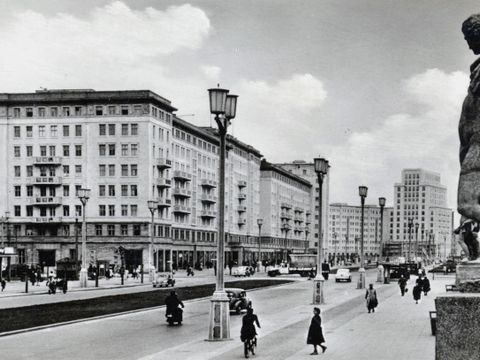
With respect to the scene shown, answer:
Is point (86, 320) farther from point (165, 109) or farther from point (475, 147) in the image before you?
point (165, 109)

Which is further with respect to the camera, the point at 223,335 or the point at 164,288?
the point at 164,288

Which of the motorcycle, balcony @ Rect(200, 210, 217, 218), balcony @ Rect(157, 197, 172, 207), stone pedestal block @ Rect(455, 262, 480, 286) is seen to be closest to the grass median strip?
the motorcycle

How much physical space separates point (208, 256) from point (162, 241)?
21220 mm

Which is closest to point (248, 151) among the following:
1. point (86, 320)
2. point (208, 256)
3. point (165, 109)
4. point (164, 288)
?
point (208, 256)

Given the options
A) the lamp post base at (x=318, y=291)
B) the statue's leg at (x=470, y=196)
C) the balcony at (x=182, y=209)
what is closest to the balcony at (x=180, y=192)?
the balcony at (x=182, y=209)

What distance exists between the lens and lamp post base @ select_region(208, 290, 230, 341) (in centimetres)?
1897

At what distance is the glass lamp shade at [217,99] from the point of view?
756 inches

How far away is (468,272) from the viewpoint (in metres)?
6.52

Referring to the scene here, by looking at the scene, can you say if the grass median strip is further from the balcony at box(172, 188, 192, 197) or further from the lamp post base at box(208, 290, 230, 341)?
the balcony at box(172, 188, 192, 197)

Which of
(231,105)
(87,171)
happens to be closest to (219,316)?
(231,105)

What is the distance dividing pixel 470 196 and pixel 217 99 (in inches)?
521

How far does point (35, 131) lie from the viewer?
297 ft

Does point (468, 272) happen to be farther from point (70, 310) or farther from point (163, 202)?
point (163, 202)

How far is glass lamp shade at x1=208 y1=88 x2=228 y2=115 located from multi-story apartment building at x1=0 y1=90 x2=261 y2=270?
68.9 m
